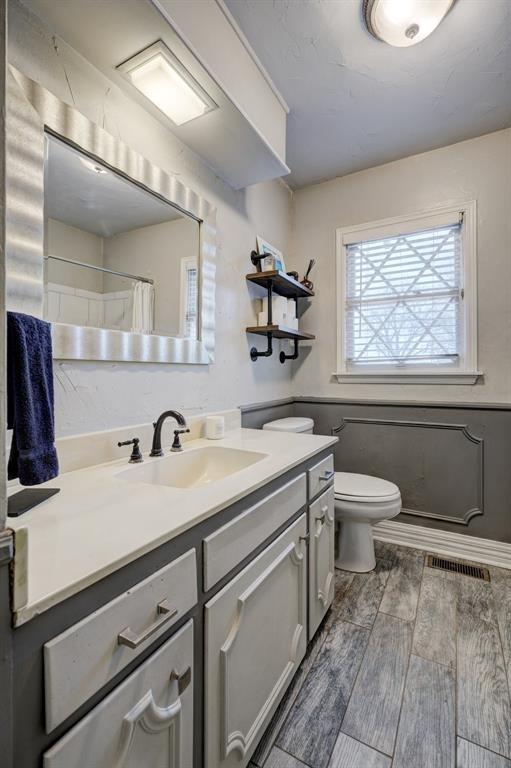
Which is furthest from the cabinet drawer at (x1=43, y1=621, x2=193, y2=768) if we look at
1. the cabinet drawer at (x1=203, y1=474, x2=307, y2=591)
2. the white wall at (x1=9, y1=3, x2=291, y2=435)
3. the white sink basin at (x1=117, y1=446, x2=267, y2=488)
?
the white wall at (x1=9, y1=3, x2=291, y2=435)

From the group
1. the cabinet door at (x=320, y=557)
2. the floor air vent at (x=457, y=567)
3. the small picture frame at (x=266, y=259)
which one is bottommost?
the floor air vent at (x=457, y=567)

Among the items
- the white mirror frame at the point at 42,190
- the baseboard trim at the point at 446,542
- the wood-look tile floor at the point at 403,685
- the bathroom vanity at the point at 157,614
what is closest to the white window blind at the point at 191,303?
the white mirror frame at the point at 42,190

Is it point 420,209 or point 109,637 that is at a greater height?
point 420,209

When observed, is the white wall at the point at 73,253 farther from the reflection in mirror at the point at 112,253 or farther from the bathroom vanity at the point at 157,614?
the bathroom vanity at the point at 157,614

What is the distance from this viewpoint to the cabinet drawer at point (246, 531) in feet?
2.53

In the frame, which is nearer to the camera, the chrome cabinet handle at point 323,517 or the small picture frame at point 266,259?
the chrome cabinet handle at point 323,517

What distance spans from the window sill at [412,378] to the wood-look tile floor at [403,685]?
3.73 feet

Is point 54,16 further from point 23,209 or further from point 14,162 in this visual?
point 23,209

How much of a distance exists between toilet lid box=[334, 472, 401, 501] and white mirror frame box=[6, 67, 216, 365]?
3.84 feet

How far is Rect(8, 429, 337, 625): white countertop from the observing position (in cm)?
46

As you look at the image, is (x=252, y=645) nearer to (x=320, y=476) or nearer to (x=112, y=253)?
(x=320, y=476)

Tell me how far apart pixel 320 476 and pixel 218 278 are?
107cm

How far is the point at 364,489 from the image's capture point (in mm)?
1881

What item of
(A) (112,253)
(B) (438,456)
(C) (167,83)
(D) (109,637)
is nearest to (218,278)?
(A) (112,253)
